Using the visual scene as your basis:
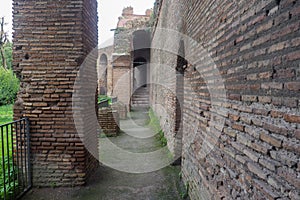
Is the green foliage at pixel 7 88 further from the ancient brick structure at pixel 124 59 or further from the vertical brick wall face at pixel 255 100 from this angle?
the vertical brick wall face at pixel 255 100

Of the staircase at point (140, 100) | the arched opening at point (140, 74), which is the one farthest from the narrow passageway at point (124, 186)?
the arched opening at point (140, 74)

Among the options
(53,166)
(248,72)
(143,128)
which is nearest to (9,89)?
(143,128)

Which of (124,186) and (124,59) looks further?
(124,59)

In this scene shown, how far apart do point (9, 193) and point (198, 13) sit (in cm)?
392

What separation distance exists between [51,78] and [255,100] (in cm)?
336

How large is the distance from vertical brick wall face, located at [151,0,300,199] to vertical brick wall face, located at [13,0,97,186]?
2.27m

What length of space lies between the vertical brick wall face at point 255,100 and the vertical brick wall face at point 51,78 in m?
2.27

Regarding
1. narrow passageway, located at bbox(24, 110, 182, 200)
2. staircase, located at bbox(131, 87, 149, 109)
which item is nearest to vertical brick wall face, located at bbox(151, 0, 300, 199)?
narrow passageway, located at bbox(24, 110, 182, 200)

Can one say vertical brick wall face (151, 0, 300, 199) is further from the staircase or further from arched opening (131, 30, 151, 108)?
the staircase

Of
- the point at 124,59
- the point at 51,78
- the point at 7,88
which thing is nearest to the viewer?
the point at 51,78

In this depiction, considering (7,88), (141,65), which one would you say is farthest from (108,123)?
(7,88)

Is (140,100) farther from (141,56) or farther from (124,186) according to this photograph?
(124,186)

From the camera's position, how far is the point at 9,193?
3502 millimetres

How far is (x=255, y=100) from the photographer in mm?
1764
